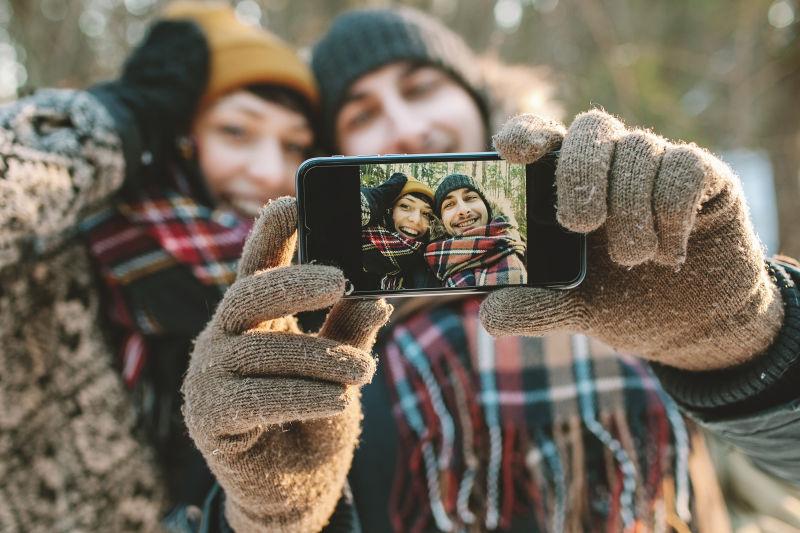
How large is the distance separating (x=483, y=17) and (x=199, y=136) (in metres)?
2.02

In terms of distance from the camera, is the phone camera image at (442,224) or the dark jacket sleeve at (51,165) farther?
the dark jacket sleeve at (51,165)

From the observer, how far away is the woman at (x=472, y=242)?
0.66 metres

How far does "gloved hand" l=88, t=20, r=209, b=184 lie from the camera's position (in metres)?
1.11

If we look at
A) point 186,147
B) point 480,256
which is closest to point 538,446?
point 480,256

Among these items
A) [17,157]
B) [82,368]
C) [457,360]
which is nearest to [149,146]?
[17,157]

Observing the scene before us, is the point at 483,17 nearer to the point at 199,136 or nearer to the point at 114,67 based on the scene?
the point at 114,67

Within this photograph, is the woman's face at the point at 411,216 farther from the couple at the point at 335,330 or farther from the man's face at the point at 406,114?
the man's face at the point at 406,114

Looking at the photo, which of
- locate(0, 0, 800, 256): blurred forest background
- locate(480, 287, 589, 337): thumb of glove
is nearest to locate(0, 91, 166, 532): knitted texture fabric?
locate(480, 287, 589, 337): thumb of glove

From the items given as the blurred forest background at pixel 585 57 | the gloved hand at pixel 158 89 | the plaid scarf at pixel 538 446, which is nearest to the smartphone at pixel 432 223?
the plaid scarf at pixel 538 446

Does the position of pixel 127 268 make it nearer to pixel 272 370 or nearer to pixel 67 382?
pixel 67 382

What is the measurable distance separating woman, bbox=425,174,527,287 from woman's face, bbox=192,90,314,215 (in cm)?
71

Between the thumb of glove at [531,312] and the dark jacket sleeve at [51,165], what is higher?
the dark jacket sleeve at [51,165]

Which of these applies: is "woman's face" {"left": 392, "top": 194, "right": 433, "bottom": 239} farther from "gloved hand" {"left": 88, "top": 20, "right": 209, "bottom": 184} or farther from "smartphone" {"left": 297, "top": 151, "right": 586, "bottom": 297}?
"gloved hand" {"left": 88, "top": 20, "right": 209, "bottom": 184}

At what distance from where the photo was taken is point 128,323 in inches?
45.4
